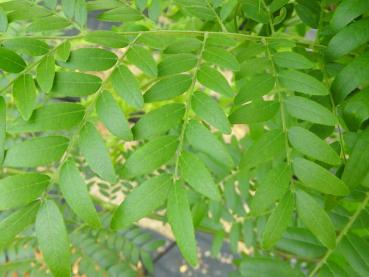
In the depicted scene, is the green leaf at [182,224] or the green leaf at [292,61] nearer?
the green leaf at [182,224]

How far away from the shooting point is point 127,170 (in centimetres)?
48

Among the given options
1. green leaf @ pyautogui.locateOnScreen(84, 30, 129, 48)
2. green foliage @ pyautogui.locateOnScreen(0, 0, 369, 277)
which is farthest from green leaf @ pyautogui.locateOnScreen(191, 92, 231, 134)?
green leaf @ pyautogui.locateOnScreen(84, 30, 129, 48)

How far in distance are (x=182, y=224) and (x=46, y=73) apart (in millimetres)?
220

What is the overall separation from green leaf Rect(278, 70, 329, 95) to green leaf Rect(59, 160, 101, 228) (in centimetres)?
26

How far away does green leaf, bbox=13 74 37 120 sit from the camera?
1.56ft

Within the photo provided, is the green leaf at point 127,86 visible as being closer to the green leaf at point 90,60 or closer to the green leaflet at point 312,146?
the green leaf at point 90,60

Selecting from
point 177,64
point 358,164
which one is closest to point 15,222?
point 177,64

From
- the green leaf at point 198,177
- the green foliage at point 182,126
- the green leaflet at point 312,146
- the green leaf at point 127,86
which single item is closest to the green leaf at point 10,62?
the green foliage at point 182,126

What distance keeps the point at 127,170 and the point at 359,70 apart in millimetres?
283

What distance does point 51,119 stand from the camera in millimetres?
487

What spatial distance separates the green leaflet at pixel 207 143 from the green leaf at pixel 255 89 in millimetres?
74

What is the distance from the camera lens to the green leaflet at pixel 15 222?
17.5 inches

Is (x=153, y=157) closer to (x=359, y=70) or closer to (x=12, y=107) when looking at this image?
(x=359, y=70)

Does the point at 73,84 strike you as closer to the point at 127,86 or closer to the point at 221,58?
the point at 127,86
